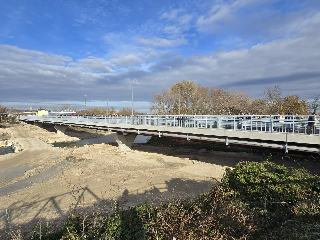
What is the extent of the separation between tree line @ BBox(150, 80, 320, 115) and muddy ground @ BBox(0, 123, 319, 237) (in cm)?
1535

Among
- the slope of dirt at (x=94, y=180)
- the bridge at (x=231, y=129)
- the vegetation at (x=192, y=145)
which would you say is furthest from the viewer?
the vegetation at (x=192, y=145)

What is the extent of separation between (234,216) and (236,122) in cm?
1020

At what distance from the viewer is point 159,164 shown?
2069 centimetres

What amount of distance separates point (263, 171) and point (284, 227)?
3419mm

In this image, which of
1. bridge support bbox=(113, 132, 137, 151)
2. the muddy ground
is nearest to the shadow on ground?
the muddy ground

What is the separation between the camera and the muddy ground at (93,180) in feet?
34.3

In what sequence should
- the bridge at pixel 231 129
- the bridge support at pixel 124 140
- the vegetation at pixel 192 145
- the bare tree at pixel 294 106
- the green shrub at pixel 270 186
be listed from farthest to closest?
1. the bare tree at pixel 294 106
2. the bridge support at pixel 124 140
3. the vegetation at pixel 192 145
4. the bridge at pixel 231 129
5. the green shrub at pixel 270 186

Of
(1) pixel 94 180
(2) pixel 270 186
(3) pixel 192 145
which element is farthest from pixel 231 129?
(3) pixel 192 145

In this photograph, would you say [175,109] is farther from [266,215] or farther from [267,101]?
[266,215]

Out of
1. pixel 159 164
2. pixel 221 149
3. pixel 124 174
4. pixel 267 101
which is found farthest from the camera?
pixel 267 101

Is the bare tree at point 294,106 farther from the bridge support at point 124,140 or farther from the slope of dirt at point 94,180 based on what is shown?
the bridge support at point 124,140

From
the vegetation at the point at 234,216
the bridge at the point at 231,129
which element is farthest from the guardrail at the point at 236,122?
the vegetation at the point at 234,216

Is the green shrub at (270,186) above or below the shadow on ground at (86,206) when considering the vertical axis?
above

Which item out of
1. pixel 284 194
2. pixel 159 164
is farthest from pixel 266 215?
pixel 159 164
